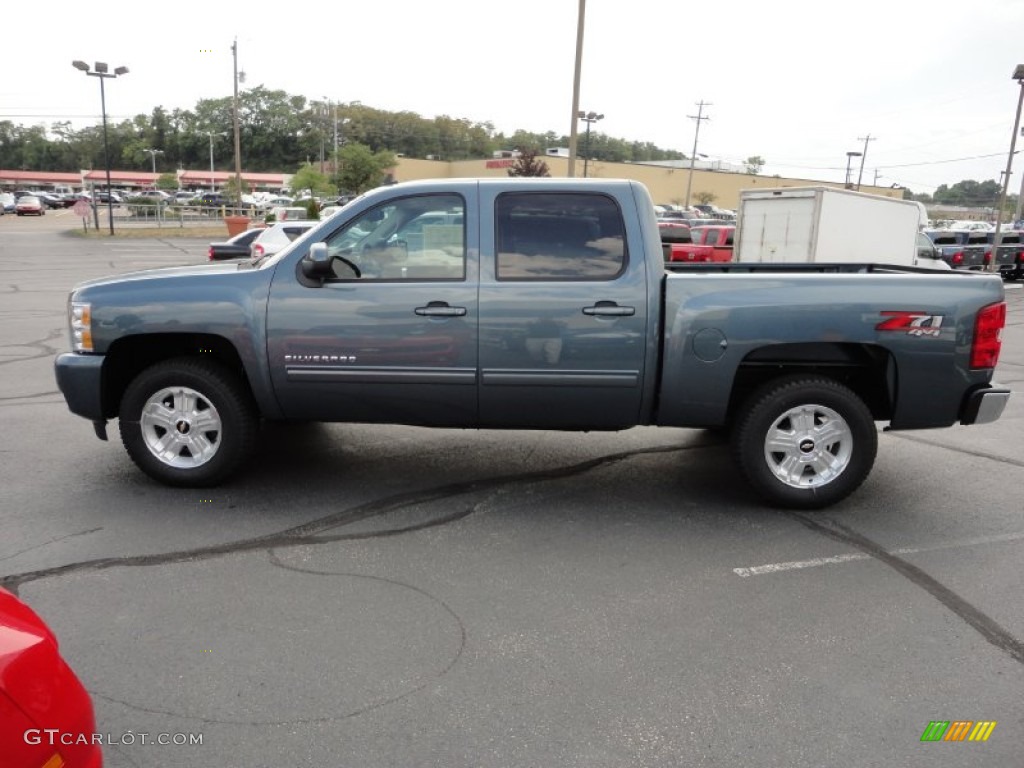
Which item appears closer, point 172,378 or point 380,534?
point 380,534

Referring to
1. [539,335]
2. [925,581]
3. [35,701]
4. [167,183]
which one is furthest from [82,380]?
[167,183]

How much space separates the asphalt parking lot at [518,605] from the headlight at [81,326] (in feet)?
2.96

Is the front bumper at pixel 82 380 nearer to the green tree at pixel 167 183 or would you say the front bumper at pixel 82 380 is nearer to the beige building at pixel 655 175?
the beige building at pixel 655 175

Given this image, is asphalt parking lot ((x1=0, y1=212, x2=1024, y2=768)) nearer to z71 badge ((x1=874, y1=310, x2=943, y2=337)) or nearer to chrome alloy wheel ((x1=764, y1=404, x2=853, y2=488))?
chrome alloy wheel ((x1=764, y1=404, x2=853, y2=488))

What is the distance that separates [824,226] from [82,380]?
14511mm

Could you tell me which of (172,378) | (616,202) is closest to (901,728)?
(616,202)

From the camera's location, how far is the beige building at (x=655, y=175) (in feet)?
258

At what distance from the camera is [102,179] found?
11656 cm

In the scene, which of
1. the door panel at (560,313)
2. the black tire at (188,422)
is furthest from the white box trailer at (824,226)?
the black tire at (188,422)

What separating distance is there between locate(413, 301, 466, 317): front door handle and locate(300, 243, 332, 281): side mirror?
1.93 feet

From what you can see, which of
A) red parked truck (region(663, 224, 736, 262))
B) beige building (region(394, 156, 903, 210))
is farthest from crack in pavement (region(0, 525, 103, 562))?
beige building (region(394, 156, 903, 210))

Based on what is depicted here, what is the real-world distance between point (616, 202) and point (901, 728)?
10.3 ft

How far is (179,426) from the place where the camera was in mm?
5086

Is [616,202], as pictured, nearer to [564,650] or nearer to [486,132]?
[564,650]
